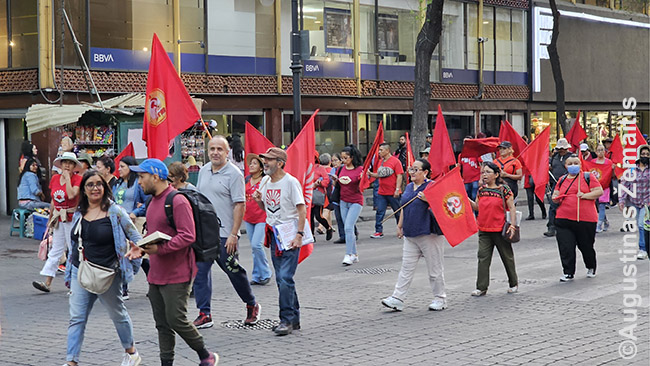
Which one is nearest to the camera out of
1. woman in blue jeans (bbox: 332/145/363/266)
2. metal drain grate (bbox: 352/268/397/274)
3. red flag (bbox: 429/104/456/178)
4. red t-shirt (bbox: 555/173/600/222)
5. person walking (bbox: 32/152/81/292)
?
person walking (bbox: 32/152/81/292)

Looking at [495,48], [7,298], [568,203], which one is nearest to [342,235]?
[568,203]

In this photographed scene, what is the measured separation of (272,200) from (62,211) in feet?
11.9

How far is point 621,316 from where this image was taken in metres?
9.30

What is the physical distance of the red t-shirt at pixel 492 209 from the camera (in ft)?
35.6

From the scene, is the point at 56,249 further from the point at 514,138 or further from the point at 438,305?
the point at 514,138

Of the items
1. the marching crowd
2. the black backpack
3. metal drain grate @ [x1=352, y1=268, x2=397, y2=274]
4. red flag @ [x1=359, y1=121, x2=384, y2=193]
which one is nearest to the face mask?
the marching crowd

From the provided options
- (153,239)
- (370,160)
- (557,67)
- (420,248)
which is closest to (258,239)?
(420,248)

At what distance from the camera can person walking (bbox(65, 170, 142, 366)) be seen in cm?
721

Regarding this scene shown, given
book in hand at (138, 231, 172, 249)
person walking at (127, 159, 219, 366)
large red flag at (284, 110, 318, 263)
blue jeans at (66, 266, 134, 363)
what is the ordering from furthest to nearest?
1. large red flag at (284, 110, 318, 263)
2. blue jeans at (66, 266, 134, 363)
3. person walking at (127, 159, 219, 366)
4. book in hand at (138, 231, 172, 249)

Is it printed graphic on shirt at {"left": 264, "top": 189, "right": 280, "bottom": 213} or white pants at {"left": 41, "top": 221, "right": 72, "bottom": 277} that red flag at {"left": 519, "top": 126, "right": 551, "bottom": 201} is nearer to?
printed graphic on shirt at {"left": 264, "top": 189, "right": 280, "bottom": 213}

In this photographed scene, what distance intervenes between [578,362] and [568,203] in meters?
4.81

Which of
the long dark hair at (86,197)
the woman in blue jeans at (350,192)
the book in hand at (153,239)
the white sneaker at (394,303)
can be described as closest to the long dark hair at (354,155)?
the woman in blue jeans at (350,192)

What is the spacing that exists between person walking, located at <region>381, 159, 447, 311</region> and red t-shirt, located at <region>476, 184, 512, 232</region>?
108cm

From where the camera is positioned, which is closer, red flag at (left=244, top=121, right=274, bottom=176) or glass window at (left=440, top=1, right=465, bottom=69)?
red flag at (left=244, top=121, right=274, bottom=176)
